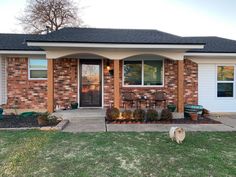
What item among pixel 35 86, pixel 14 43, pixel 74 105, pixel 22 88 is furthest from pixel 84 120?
pixel 14 43

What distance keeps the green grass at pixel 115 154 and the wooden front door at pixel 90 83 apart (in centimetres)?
407

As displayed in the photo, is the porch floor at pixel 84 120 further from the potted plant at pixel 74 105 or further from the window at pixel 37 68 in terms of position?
the window at pixel 37 68

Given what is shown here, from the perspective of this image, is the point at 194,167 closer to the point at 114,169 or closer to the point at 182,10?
the point at 114,169

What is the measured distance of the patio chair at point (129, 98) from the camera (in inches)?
366

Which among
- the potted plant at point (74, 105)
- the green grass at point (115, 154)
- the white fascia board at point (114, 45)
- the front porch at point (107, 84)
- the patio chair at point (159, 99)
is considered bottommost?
the green grass at point (115, 154)

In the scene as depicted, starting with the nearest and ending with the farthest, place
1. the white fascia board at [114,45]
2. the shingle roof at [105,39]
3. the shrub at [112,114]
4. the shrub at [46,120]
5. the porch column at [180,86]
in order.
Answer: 1. the shrub at [46,120]
2. the white fascia board at [114,45]
3. the shrub at [112,114]
4. the shingle roof at [105,39]
5. the porch column at [180,86]

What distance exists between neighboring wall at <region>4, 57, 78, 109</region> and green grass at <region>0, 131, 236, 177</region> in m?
3.76

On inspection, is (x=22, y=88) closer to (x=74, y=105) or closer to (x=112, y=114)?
(x=74, y=105)

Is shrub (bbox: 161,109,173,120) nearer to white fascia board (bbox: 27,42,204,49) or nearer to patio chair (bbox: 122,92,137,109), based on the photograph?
patio chair (bbox: 122,92,137,109)

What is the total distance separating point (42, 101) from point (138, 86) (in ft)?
14.8

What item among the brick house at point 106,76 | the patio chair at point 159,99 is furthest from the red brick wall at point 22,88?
the patio chair at point 159,99

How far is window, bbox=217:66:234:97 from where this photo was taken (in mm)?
10016

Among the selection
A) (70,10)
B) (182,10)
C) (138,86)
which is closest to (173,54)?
(138,86)

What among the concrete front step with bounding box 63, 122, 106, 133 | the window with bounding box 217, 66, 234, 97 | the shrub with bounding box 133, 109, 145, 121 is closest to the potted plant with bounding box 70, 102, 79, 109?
the concrete front step with bounding box 63, 122, 106, 133
